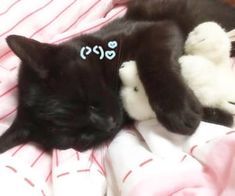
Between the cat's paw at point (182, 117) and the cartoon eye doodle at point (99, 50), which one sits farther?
the cartoon eye doodle at point (99, 50)

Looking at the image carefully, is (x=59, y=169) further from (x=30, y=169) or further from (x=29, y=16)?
(x=29, y=16)

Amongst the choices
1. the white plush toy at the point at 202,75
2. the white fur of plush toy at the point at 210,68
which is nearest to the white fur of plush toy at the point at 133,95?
the white plush toy at the point at 202,75

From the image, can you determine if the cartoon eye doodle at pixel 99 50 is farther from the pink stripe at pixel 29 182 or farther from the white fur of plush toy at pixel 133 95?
the pink stripe at pixel 29 182

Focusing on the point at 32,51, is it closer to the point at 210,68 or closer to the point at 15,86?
the point at 15,86

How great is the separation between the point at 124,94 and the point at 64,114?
141 mm

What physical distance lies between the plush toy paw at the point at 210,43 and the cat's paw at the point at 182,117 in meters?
0.12

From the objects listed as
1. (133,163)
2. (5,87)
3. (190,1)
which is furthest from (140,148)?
(190,1)

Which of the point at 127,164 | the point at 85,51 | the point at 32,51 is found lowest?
the point at 127,164

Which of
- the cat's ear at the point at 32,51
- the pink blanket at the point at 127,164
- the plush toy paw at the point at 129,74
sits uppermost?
the cat's ear at the point at 32,51

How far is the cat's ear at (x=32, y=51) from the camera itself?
0.88 meters

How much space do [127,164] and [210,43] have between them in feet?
1.04

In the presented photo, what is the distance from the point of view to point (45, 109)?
3.16 feet

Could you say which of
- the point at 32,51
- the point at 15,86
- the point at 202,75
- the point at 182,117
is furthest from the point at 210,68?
the point at 15,86

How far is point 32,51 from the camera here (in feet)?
2.97
